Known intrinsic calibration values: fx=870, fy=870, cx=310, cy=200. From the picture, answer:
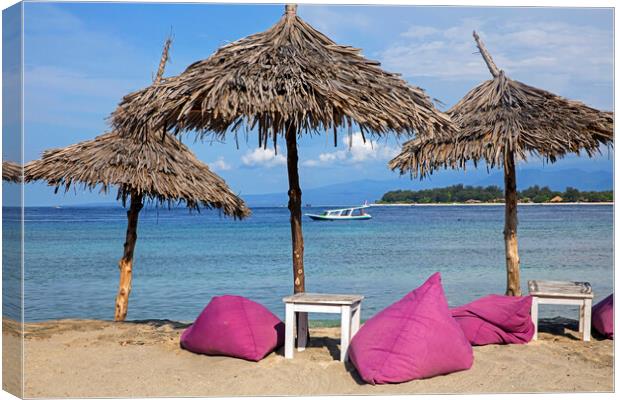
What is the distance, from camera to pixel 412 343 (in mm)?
4660

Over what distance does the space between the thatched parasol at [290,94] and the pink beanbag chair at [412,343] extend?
986 mm

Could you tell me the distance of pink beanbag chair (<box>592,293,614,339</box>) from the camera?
5656mm

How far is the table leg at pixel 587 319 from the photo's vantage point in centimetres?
556

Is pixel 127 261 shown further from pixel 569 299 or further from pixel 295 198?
pixel 569 299

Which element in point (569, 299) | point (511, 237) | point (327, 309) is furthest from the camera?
point (511, 237)

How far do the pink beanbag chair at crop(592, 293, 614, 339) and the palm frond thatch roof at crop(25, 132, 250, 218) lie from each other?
3.04 metres

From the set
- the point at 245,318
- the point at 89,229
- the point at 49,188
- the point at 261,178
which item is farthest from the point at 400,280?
the point at 245,318

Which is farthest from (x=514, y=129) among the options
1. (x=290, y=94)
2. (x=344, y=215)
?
(x=344, y=215)

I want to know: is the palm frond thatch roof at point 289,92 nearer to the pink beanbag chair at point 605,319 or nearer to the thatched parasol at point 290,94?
the thatched parasol at point 290,94

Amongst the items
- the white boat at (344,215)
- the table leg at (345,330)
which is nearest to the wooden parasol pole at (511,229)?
the table leg at (345,330)

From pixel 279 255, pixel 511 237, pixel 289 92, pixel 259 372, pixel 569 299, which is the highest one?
pixel 289 92

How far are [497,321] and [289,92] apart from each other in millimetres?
1969

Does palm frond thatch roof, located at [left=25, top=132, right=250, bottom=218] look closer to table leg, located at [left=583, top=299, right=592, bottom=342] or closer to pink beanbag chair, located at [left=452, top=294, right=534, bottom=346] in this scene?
pink beanbag chair, located at [left=452, top=294, right=534, bottom=346]

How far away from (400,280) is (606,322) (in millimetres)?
15609
